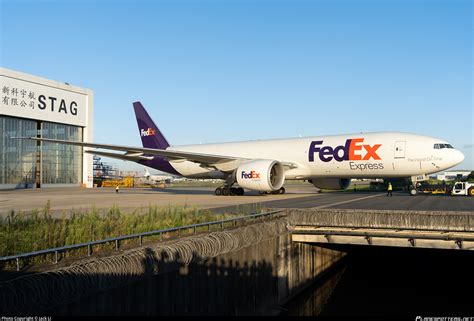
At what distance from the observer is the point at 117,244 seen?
316 inches

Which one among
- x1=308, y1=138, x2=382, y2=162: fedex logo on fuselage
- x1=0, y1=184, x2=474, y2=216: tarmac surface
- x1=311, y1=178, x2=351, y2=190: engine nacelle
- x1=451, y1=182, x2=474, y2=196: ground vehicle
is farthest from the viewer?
x1=311, y1=178, x2=351, y2=190: engine nacelle

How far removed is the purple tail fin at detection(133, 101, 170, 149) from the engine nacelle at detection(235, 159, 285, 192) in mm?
14042

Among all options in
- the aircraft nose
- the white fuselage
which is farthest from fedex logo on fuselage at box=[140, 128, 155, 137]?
the aircraft nose

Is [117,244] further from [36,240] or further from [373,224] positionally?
[373,224]

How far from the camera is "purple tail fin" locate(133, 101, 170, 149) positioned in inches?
1519

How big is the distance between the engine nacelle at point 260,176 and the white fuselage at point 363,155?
2.69 meters

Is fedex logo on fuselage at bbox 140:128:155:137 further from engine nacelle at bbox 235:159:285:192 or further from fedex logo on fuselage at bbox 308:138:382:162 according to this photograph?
fedex logo on fuselage at bbox 308:138:382:162

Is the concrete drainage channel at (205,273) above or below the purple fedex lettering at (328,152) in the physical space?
below

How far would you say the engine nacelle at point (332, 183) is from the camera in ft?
99.5

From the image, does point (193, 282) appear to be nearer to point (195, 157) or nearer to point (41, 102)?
point (195, 157)

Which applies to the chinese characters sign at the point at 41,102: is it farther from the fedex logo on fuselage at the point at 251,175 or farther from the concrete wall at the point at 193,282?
the concrete wall at the point at 193,282

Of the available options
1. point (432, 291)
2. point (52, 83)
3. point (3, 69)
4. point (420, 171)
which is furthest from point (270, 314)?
point (52, 83)

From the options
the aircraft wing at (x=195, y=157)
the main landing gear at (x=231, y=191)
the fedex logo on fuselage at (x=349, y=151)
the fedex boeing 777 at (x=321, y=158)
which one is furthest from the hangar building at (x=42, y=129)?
the fedex logo on fuselage at (x=349, y=151)

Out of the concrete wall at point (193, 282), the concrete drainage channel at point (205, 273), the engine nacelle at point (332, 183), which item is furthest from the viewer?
the engine nacelle at point (332, 183)
